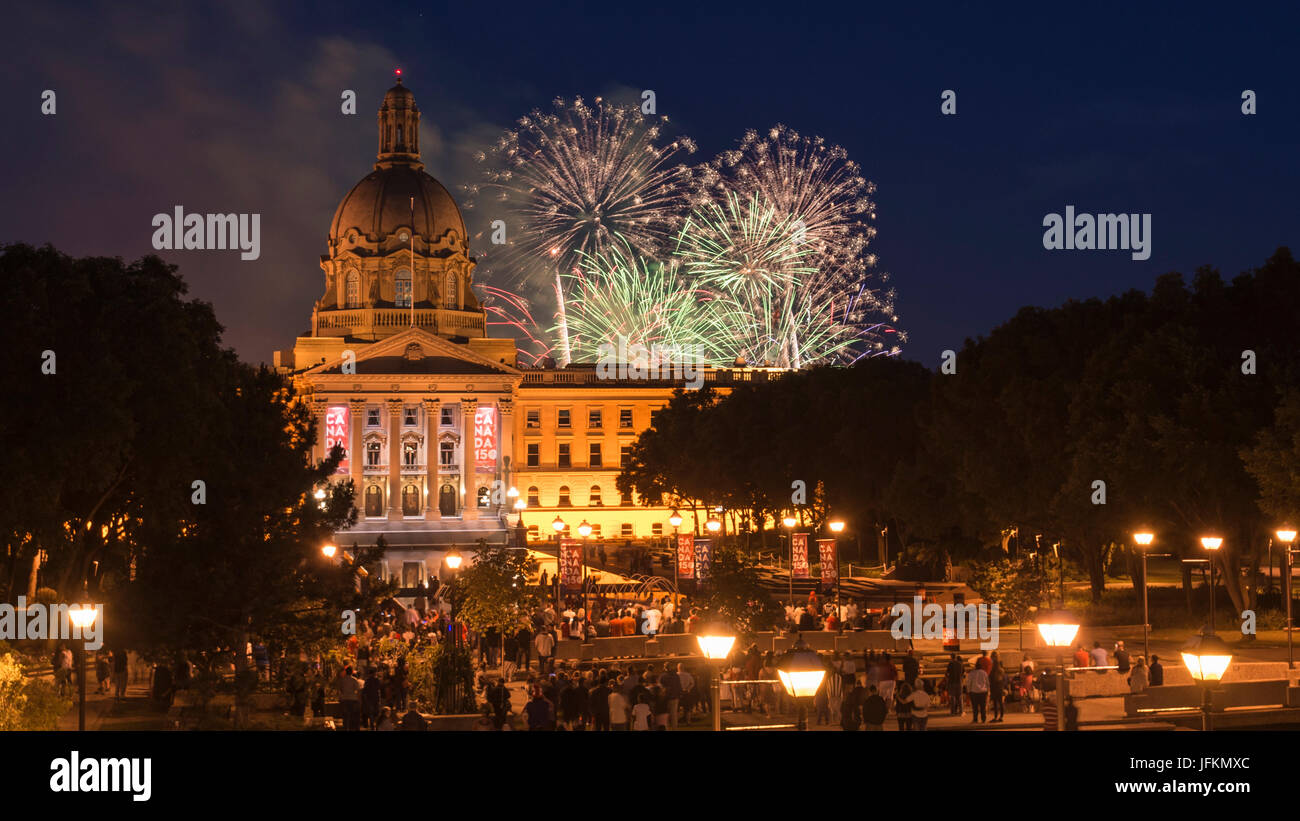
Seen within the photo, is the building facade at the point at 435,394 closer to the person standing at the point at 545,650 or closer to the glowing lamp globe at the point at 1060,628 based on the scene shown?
the person standing at the point at 545,650

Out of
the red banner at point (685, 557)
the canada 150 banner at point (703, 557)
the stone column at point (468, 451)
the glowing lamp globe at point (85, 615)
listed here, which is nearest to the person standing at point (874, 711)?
the glowing lamp globe at point (85, 615)

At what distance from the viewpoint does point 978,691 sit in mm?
29547

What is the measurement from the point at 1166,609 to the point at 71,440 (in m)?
34.6

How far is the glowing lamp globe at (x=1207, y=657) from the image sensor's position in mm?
17484

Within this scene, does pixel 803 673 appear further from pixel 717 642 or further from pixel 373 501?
pixel 373 501

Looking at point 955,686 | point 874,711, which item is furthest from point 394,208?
point 874,711

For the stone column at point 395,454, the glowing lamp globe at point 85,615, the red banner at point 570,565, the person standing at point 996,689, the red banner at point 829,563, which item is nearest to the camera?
the glowing lamp globe at point 85,615

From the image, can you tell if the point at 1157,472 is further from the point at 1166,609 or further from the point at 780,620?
the point at 780,620

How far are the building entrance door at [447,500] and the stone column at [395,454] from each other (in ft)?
10.2

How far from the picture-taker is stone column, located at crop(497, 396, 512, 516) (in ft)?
375

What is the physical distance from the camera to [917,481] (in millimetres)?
63500

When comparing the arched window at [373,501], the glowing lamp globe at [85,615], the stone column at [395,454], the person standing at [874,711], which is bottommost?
the person standing at [874,711]

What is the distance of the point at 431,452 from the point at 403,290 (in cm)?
1584

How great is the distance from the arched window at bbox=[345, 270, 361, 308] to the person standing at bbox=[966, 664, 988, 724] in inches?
3869
